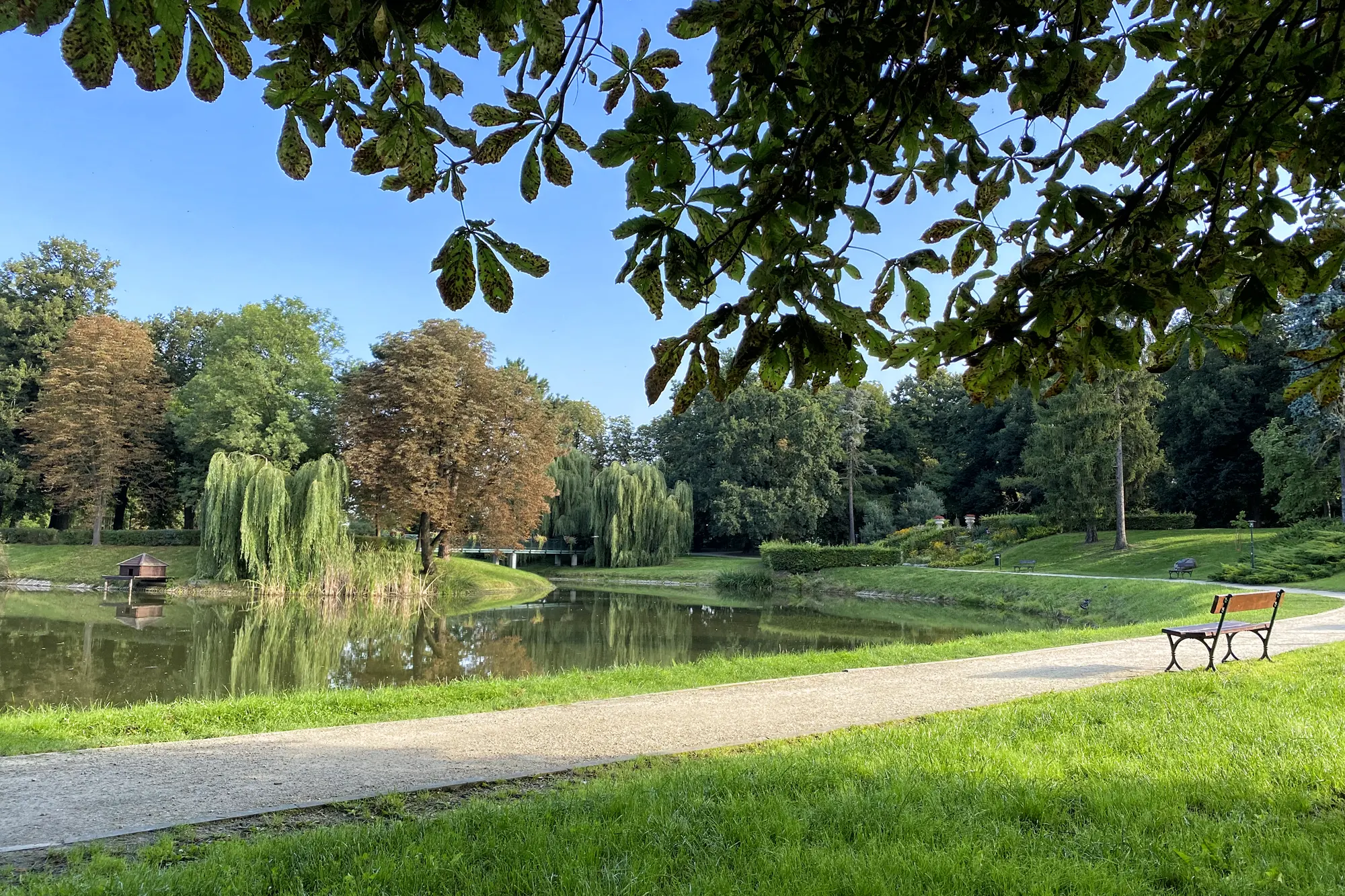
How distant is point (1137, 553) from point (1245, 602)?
2039cm

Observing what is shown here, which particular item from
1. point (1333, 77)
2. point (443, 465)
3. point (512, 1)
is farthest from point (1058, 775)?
point (443, 465)

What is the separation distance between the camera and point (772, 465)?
41.2m

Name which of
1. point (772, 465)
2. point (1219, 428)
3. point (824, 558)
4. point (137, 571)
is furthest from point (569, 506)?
point (1219, 428)

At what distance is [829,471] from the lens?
134 ft

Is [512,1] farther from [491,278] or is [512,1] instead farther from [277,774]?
[277,774]

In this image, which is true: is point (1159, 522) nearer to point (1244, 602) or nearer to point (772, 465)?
point (772, 465)

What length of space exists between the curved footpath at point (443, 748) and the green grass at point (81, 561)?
21900 millimetres

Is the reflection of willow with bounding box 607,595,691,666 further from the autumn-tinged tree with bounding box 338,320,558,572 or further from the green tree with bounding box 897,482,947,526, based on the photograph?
the green tree with bounding box 897,482,947,526

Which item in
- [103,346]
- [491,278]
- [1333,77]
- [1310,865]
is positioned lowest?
[1310,865]

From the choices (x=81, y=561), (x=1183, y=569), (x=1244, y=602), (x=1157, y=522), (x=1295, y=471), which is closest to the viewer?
(x=1244, y=602)

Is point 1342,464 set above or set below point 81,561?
above

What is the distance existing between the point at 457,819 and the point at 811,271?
314cm

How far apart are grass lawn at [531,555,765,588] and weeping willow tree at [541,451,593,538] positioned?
208 centimetres

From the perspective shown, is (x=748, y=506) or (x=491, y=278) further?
(x=748, y=506)
